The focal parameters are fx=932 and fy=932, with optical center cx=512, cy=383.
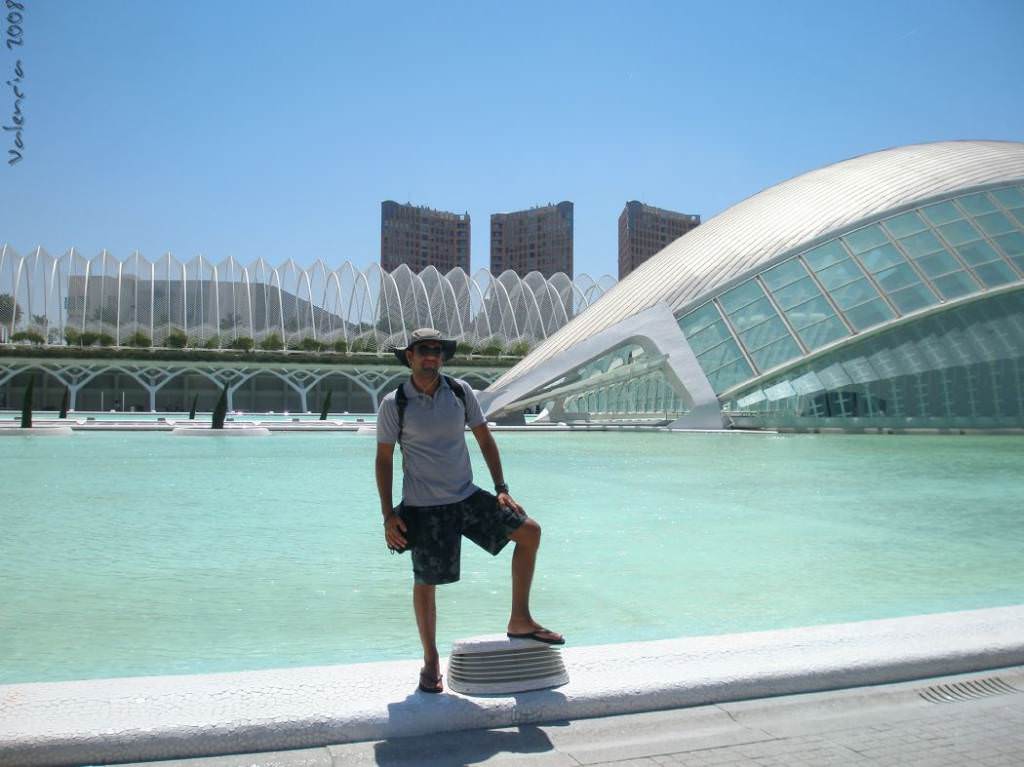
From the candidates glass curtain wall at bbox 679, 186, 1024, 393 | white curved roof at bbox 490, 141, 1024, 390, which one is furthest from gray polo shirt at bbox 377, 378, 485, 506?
white curved roof at bbox 490, 141, 1024, 390

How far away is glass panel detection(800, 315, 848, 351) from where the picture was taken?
26469 millimetres

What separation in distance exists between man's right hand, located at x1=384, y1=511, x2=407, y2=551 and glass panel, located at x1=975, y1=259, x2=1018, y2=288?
2677 cm

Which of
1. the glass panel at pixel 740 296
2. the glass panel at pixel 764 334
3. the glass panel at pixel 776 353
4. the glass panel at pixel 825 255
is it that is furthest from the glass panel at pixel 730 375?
the glass panel at pixel 825 255

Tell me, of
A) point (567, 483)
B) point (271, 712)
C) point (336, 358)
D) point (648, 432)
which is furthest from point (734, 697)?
point (336, 358)

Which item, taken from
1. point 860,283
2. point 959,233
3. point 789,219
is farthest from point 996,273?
point 789,219

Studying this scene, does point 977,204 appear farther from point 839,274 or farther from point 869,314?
point 869,314

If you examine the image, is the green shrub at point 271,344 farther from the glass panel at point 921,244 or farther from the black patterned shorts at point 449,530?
the black patterned shorts at point 449,530

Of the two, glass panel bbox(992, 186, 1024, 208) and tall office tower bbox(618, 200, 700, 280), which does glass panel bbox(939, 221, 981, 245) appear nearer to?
Result: glass panel bbox(992, 186, 1024, 208)

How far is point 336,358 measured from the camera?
60.4 meters

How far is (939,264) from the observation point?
88.8 ft

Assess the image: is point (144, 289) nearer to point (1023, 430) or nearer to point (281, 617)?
point (1023, 430)

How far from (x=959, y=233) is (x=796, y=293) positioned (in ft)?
17.3

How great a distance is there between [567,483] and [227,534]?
5.75 metres

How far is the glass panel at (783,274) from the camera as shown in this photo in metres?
28.3
